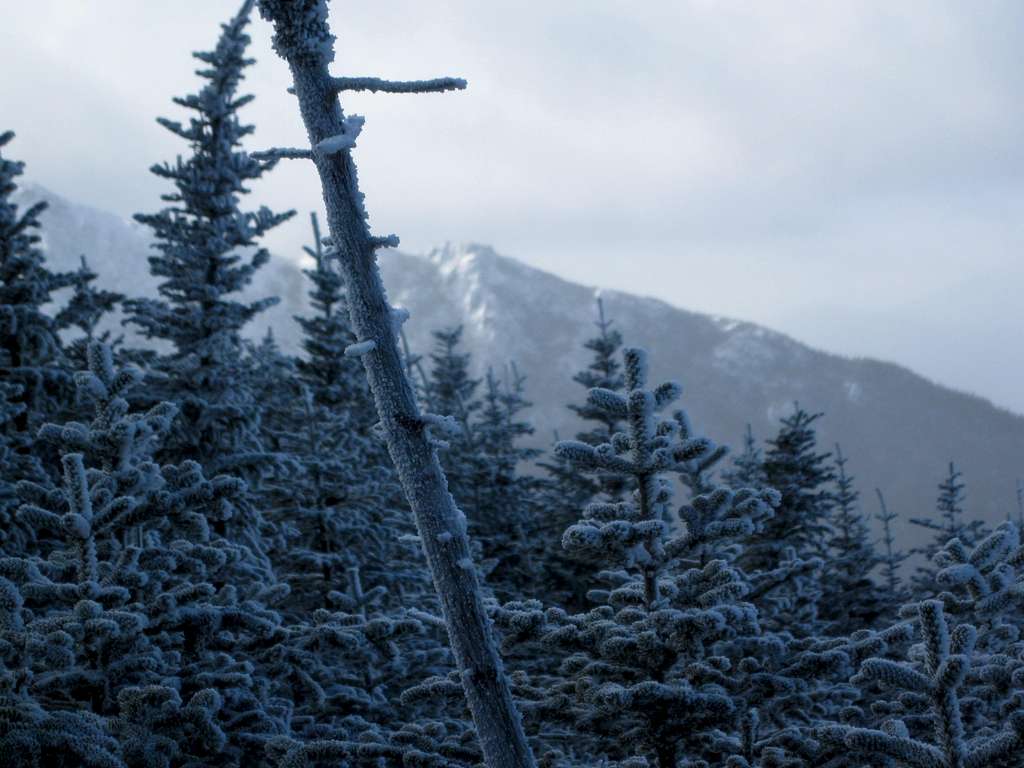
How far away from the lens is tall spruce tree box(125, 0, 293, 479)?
14633mm

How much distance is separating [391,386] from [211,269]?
10816mm

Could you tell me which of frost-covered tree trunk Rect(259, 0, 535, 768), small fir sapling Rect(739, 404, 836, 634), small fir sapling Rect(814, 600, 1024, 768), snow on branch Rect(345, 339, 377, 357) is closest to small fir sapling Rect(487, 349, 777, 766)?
frost-covered tree trunk Rect(259, 0, 535, 768)

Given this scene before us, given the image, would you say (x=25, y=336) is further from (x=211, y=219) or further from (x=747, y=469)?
(x=747, y=469)

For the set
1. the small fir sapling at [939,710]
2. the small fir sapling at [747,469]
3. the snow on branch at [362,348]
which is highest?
the snow on branch at [362,348]

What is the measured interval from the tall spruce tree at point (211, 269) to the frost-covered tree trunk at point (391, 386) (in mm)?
9151

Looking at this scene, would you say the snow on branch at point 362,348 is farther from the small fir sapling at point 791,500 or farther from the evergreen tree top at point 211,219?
the small fir sapling at point 791,500

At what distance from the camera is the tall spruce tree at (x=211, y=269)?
14.6 m

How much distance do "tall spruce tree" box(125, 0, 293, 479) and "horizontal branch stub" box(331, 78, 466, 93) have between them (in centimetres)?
977

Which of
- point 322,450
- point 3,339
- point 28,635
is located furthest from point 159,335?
point 28,635

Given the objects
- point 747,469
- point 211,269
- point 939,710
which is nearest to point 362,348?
point 939,710

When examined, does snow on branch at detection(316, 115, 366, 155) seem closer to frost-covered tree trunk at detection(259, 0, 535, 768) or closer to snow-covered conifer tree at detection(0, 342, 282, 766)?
frost-covered tree trunk at detection(259, 0, 535, 768)

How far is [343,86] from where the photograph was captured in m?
5.78

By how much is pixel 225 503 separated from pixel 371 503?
30.3 feet

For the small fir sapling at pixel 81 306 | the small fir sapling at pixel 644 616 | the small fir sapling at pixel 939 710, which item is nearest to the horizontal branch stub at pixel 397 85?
the small fir sapling at pixel 644 616
